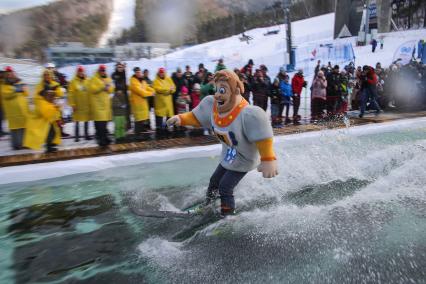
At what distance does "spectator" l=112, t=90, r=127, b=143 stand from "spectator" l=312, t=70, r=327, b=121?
5078 mm

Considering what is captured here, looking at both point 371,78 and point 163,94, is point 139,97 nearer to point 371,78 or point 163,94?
point 163,94

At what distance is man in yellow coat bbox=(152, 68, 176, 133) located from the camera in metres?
8.02

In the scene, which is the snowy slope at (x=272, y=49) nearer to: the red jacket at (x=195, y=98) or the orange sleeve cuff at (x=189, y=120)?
the red jacket at (x=195, y=98)

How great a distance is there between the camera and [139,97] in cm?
772

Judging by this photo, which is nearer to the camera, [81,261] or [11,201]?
[81,261]

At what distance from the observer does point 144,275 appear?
289 centimetres

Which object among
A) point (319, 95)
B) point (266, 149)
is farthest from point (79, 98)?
point (319, 95)

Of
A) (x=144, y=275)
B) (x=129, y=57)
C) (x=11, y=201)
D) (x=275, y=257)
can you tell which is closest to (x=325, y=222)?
(x=275, y=257)

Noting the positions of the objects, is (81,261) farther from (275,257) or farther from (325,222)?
(325,222)

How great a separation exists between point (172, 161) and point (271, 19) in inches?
2600

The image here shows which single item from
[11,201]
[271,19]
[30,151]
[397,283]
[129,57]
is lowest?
[397,283]

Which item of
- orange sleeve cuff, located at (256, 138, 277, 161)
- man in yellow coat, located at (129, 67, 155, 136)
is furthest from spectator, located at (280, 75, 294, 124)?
orange sleeve cuff, located at (256, 138, 277, 161)

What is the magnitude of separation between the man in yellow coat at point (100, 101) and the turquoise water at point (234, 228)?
156 cm

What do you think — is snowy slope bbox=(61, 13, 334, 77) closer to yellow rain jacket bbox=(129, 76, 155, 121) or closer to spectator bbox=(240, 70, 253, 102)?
spectator bbox=(240, 70, 253, 102)
